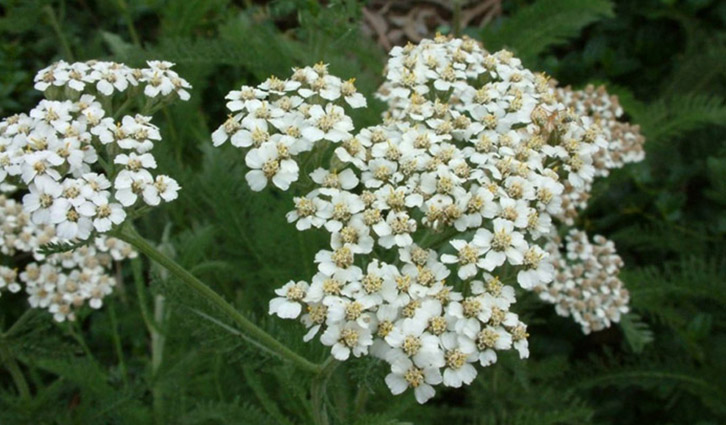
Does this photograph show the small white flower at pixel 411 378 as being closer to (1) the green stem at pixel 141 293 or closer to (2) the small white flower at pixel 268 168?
(2) the small white flower at pixel 268 168

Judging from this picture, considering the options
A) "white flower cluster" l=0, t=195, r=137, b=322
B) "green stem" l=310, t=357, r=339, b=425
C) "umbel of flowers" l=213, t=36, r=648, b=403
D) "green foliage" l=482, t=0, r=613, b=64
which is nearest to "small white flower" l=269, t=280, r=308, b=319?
"umbel of flowers" l=213, t=36, r=648, b=403

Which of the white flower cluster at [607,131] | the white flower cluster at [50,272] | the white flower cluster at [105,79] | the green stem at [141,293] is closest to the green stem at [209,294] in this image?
the white flower cluster at [105,79]

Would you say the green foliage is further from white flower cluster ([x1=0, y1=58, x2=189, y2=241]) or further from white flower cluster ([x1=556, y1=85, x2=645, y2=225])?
white flower cluster ([x1=0, y1=58, x2=189, y2=241])

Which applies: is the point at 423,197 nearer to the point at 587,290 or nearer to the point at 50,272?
the point at 587,290

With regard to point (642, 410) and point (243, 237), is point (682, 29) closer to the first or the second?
point (642, 410)

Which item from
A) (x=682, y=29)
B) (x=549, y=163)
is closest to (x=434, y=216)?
(x=549, y=163)

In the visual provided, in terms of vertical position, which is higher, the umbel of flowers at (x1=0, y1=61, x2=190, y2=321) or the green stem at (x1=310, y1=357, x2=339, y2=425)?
the umbel of flowers at (x1=0, y1=61, x2=190, y2=321)
